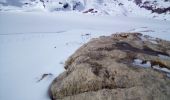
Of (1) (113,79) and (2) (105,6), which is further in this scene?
(2) (105,6)

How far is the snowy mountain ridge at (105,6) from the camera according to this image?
68.7 m

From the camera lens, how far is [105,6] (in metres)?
82.6

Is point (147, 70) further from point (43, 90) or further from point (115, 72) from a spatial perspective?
point (43, 90)

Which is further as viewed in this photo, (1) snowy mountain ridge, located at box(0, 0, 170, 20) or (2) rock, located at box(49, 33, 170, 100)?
(1) snowy mountain ridge, located at box(0, 0, 170, 20)

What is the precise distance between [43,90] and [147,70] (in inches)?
135

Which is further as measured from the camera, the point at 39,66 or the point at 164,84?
the point at 39,66

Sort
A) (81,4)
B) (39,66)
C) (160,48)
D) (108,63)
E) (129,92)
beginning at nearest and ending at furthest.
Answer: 1. (129,92)
2. (108,63)
3. (160,48)
4. (39,66)
5. (81,4)

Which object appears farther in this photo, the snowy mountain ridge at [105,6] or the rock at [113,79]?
the snowy mountain ridge at [105,6]

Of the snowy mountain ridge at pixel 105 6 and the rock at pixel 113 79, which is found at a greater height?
the rock at pixel 113 79

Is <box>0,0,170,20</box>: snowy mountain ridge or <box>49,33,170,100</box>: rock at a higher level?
<box>49,33,170,100</box>: rock

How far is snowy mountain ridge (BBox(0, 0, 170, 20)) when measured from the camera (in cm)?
6869

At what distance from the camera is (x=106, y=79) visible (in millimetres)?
6262

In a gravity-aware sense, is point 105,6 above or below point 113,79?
below

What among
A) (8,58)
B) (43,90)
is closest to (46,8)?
(8,58)
